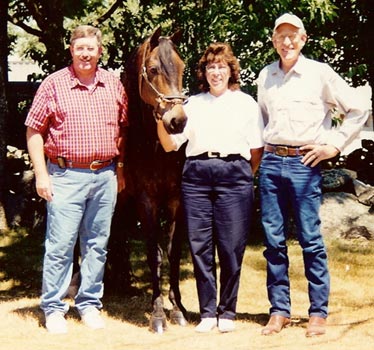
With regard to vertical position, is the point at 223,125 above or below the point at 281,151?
above

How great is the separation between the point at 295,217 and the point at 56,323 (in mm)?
1979

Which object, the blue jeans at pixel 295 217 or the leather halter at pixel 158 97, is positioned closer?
the leather halter at pixel 158 97

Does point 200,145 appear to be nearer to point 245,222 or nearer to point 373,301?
point 245,222

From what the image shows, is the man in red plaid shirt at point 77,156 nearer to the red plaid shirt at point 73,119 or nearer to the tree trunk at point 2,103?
the red plaid shirt at point 73,119

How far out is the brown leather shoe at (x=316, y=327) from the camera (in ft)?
16.5

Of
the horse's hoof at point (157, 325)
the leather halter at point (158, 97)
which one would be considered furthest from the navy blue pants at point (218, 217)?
the leather halter at point (158, 97)

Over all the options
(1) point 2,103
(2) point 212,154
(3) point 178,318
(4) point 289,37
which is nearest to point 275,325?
(3) point 178,318

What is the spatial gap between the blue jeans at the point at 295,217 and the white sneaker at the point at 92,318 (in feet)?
4.48

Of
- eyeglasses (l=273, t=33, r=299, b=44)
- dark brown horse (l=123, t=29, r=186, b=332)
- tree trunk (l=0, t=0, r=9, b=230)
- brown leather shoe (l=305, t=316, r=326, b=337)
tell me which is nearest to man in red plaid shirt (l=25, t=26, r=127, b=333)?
dark brown horse (l=123, t=29, r=186, b=332)

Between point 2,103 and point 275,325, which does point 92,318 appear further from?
point 2,103

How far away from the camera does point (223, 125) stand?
4.91m

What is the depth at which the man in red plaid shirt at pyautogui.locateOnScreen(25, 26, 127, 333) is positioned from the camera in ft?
16.4

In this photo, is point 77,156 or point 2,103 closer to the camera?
point 77,156

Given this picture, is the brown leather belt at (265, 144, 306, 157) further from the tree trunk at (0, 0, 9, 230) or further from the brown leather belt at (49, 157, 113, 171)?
the tree trunk at (0, 0, 9, 230)
